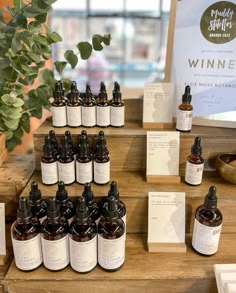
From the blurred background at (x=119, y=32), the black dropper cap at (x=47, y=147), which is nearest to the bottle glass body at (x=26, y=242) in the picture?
the black dropper cap at (x=47, y=147)

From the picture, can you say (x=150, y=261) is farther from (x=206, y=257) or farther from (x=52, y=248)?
(x=52, y=248)

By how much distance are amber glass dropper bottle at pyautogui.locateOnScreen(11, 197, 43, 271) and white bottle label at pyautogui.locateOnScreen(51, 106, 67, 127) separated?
1.32 feet

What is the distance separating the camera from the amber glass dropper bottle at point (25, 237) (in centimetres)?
82

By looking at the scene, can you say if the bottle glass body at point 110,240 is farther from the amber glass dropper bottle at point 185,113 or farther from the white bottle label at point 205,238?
the amber glass dropper bottle at point 185,113

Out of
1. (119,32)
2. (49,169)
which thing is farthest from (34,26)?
(119,32)

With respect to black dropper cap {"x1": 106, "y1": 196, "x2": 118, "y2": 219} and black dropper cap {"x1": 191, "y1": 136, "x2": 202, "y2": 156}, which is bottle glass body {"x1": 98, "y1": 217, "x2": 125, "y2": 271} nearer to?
black dropper cap {"x1": 106, "y1": 196, "x2": 118, "y2": 219}

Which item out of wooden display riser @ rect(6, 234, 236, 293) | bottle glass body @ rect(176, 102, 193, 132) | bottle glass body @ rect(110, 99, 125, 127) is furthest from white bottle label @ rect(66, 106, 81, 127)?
wooden display riser @ rect(6, 234, 236, 293)

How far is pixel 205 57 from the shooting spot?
1.11 metres

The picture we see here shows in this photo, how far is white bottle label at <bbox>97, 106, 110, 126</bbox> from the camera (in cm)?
113

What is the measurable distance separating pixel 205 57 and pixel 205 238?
64cm

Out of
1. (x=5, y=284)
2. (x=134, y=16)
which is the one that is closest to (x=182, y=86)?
(x=5, y=284)

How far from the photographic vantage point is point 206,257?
3.12 feet

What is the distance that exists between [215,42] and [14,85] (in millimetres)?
766

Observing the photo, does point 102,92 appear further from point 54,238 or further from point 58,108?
point 54,238
